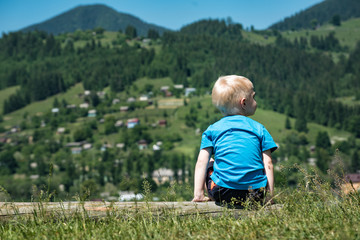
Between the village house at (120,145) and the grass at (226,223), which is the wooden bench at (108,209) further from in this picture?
the village house at (120,145)

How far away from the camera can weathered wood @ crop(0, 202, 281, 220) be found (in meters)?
3.52

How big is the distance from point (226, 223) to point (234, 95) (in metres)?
1.38

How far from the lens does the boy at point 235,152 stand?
3.80 meters

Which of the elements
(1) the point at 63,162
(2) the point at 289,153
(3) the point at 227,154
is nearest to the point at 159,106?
(1) the point at 63,162

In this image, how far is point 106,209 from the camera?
3.52 metres

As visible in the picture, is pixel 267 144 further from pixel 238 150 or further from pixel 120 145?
pixel 120 145

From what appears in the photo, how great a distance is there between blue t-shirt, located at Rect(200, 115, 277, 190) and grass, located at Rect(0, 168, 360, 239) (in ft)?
1.16

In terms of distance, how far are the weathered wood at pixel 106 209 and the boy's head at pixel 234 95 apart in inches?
40.0

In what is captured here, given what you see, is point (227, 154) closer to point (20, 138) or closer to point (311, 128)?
point (311, 128)

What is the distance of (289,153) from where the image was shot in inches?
4788

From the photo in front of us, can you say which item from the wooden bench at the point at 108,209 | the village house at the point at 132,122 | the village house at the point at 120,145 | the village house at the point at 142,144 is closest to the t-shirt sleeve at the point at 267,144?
the wooden bench at the point at 108,209

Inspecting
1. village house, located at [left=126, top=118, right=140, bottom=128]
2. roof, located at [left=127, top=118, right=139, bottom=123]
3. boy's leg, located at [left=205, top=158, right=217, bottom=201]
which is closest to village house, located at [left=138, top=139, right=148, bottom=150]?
village house, located at [left=126, top=118, right=140, bottom=128]

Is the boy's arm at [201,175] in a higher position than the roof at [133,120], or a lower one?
higher

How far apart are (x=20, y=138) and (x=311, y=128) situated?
12716 centimetres
